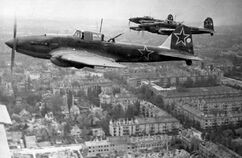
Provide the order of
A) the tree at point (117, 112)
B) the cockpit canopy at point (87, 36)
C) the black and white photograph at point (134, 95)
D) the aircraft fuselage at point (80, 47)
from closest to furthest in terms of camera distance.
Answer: the aircraft fuselage at point (80, 47) < the cockpit canopy at point (87, 36) < the black and white photograph at point (134, 95) < the tree at point (117, 112)

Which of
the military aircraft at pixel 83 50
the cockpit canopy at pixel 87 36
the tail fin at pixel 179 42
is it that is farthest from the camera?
the tail fin at pixel 179 42

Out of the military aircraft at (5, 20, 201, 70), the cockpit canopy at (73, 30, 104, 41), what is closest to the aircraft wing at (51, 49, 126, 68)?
the military aircraft at (5, 20, 201, 70)

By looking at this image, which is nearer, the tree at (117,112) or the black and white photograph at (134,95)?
the black and white photograph at (134,95)

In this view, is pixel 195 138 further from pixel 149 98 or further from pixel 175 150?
pixel 149 98

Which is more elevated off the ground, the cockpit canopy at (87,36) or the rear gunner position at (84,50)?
the cockpit canopy at (87,36)

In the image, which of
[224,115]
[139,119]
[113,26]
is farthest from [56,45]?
[224,115]

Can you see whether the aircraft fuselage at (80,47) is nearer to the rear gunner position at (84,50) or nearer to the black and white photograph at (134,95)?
the rear gunner position at (84,50)

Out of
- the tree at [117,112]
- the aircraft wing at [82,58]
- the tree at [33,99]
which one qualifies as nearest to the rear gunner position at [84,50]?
the aircraft wing at [82,58]

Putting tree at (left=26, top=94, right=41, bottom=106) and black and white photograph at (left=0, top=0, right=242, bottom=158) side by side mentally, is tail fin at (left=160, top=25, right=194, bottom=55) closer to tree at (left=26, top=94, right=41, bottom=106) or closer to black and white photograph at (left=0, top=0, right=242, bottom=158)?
black and white photograph at (left=0, top=0, right=242, bottom=158)

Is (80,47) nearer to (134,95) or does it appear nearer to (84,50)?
(84,50)
